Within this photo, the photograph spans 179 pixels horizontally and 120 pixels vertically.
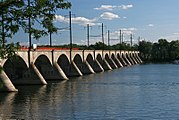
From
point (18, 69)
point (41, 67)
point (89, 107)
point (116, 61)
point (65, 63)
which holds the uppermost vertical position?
point (18, 69)

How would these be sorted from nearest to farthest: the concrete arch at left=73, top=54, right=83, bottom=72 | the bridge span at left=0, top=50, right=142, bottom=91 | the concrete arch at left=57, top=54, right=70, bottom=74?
1. the bridge span at left=0, top=50, right=142, bottom=91
2. the concrete arch at left=57, top=54, right=70, bottom=74
3. the concrete arch at left=73, top=54, right=83, bottom=72

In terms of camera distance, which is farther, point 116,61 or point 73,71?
point 116,61

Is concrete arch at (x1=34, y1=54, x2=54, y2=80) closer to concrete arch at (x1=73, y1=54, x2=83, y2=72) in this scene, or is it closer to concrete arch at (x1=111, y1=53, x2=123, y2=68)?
concrete arch at (x1=73, y1=54, x2=83, y2=72)

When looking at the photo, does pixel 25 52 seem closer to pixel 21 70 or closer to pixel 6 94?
pixel 21 70

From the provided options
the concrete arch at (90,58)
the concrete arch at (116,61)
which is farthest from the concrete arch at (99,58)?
the concrete arch at (116,61)

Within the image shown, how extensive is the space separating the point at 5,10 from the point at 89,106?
22688 mm

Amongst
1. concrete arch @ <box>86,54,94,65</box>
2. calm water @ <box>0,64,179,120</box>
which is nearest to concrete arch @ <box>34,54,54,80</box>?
calm water @ <box>0,64,179,120</box>

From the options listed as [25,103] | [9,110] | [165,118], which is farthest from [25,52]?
[165,118]

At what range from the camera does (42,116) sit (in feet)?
99.5

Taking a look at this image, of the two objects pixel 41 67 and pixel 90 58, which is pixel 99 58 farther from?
pixel 41 67

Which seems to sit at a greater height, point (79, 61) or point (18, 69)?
point (18, 69)

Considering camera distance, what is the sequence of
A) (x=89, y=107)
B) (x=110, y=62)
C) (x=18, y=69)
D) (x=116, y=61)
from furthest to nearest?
(x=116, y=61) → (x=110, y=62) → (x=18, y=69) → (x=89, y=107)

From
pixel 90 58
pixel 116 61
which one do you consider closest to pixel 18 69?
pixel 90 58

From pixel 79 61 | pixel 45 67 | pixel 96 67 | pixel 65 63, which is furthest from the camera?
pixel 96 67
